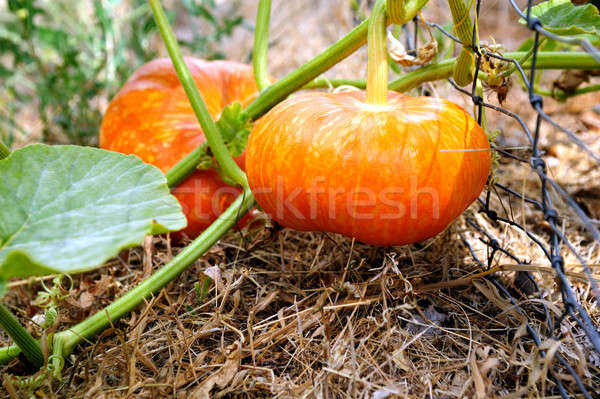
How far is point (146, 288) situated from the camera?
104 cm

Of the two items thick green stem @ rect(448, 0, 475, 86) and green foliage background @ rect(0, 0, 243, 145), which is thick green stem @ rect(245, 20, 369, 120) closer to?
thick green stem @ rect(448, 0, 475, 86)

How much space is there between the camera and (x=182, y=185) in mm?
1354

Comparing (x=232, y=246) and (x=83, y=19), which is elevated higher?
(x=83, y=19)

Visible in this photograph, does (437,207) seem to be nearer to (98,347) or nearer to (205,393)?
(205,393)

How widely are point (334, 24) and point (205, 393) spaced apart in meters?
2.45

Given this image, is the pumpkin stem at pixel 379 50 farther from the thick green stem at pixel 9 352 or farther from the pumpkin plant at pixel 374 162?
the thick green stem at pixel 9 352

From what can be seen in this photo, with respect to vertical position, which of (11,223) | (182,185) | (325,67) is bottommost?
(182,185)

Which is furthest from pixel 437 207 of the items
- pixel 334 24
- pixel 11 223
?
pixel 334 24

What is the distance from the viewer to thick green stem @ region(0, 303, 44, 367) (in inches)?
32.6

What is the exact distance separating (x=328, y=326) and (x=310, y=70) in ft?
1.96

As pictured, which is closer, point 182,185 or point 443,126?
point 443,126

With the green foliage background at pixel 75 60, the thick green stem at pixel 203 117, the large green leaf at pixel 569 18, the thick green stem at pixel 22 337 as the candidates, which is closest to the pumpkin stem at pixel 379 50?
the large green leaf at pixel 569 18

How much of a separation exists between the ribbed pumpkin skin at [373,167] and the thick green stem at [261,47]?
39cm

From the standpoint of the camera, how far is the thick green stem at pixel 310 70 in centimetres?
116
